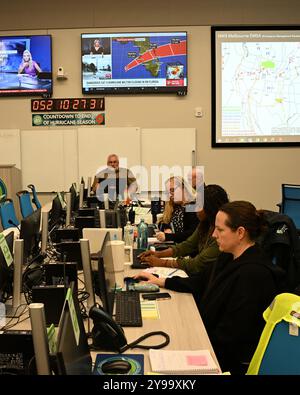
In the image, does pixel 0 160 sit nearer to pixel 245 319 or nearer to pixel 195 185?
pixel 195 185

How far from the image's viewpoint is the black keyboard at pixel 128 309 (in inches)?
82.0

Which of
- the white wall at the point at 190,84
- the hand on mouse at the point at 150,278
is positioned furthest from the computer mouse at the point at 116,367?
the white wall at the point at 190,84

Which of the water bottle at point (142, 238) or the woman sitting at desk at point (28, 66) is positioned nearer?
the water bottle at point (142, 238)

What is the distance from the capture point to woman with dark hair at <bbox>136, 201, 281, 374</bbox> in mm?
1950

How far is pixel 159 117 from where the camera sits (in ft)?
23.1

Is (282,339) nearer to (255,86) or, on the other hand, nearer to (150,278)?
(150,278)

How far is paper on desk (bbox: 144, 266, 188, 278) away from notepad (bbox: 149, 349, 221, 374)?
107 cm

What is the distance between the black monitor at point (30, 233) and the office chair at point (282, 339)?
164 cm

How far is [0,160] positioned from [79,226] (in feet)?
13.6

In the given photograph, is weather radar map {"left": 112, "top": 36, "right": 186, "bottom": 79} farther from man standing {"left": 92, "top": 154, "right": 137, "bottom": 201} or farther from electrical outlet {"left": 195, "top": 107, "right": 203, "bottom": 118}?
man standing {"left": 92, "top": 154, "right": 137, "bottom": 201}

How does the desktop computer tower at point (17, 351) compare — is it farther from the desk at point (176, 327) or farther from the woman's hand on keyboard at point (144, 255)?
the woman's hand on keyboard at point (144, 255)

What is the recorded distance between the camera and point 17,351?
1.41 meters

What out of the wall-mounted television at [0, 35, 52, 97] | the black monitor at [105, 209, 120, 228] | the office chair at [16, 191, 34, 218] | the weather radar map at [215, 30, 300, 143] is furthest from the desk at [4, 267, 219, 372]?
the wall-mounted television at [0, 35, 52, 97]

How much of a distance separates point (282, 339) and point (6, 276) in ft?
4.51
